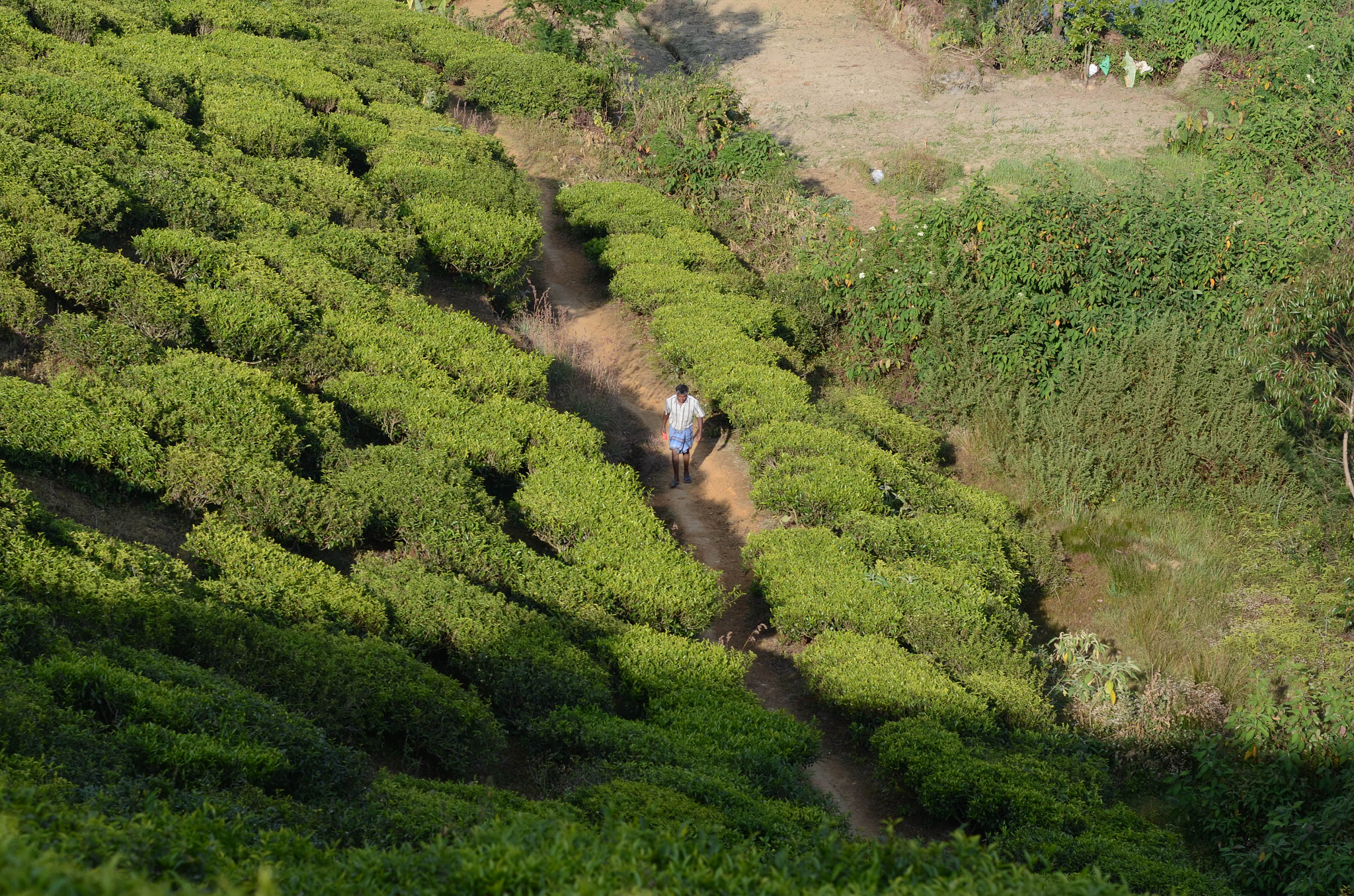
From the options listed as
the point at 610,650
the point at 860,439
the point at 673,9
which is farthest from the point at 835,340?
the point at 673,9

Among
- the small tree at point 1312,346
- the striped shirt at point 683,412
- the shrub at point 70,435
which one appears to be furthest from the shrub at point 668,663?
the small tree at point 1312,346

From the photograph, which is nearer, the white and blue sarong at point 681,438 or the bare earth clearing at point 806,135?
the bare earth clearing at point 806,135

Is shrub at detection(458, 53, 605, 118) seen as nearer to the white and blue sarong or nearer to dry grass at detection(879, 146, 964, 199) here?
dry grass at detection(879, 146, 964, 199)

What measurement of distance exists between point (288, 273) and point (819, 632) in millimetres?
6807

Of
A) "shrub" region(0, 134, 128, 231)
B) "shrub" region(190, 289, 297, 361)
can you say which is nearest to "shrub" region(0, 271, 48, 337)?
"shrub" region(190, 289, 297, 361)

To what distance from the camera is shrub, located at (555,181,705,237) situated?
1667 centimetres

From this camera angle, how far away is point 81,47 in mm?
15516

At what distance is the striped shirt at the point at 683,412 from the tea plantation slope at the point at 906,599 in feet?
2.11

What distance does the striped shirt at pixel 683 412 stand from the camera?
38.6 ft

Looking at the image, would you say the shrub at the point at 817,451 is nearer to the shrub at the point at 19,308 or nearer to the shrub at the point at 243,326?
the shrub at the point at 243,326

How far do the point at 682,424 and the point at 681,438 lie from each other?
0.17 m

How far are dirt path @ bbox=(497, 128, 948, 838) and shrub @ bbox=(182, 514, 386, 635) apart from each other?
3.11m

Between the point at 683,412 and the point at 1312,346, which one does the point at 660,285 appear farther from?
the point at 1312,346

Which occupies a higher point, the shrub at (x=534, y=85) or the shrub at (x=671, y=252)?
the shrub at (x=534, y=85)
